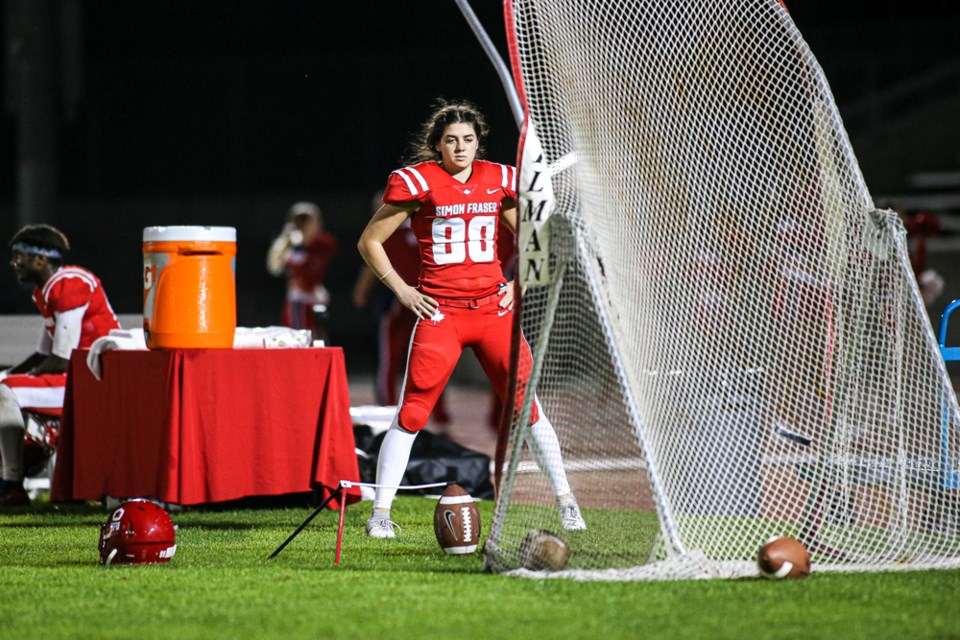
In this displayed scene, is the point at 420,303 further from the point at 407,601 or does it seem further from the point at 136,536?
the point at 407,601

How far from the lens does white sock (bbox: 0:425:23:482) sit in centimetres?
762

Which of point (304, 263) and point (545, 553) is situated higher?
point (304, 263)

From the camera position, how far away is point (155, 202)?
2167 centimetres

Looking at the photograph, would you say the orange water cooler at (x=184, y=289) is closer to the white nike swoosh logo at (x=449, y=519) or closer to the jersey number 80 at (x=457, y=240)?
the jersey number 80 at (x=457, y=240)

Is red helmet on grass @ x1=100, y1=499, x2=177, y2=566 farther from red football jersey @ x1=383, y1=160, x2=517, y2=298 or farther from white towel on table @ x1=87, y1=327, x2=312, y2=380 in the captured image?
white towel on table @ x1=87, y1=327, x2=312, y2=380

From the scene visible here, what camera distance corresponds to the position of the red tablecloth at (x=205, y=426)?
6.64 meters

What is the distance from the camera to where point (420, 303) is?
6.00m

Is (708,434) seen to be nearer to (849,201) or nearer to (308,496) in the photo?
(849,201)

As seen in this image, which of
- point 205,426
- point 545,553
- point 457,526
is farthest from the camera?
point 205,426

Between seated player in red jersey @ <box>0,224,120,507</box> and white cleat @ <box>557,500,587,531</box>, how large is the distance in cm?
309

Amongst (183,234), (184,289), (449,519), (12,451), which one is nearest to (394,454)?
(449,519)

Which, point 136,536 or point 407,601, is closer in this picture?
point 407,601

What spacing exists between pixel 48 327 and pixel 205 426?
5.29ft

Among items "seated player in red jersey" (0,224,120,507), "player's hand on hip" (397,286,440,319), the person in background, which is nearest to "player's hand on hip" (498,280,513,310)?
"player's hand on hip" (397,286,440,319)
